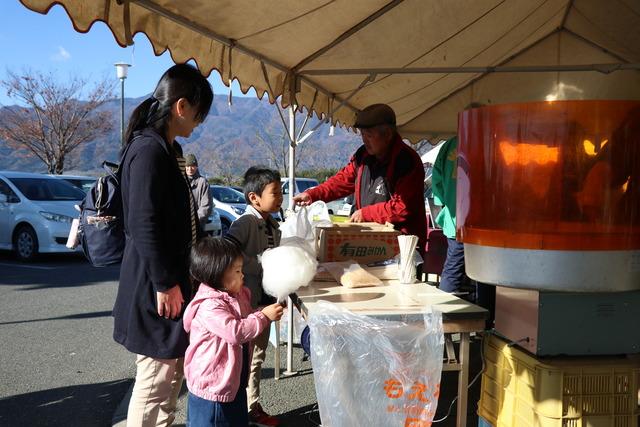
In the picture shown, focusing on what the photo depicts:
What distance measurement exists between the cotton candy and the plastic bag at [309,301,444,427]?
0.30m

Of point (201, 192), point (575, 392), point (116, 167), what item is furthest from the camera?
point (201, 192)

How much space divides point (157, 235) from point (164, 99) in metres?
0.60

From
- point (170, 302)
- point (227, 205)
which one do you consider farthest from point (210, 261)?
point (227, 205)

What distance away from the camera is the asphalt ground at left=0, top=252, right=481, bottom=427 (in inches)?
144

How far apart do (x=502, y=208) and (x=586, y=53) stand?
4.63m

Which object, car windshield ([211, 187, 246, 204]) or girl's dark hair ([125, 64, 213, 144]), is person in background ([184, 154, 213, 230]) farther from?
car windshield ([211, 187, 246, 204])

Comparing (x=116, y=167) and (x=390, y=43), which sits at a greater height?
(x=390, y=43)

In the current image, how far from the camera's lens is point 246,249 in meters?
3.07

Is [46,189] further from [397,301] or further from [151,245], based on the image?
[397,301]

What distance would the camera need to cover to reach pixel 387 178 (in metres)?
3.46

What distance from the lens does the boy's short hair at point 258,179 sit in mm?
3129

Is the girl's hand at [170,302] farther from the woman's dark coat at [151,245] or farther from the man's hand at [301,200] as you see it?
the man's hand at [301,200]

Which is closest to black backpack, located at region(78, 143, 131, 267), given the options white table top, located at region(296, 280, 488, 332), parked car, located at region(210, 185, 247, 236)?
white table top, located at region(296, 280, 488, 332)

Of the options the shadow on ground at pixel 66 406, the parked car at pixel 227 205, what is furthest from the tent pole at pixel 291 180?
the parked car at pixel 227 205
